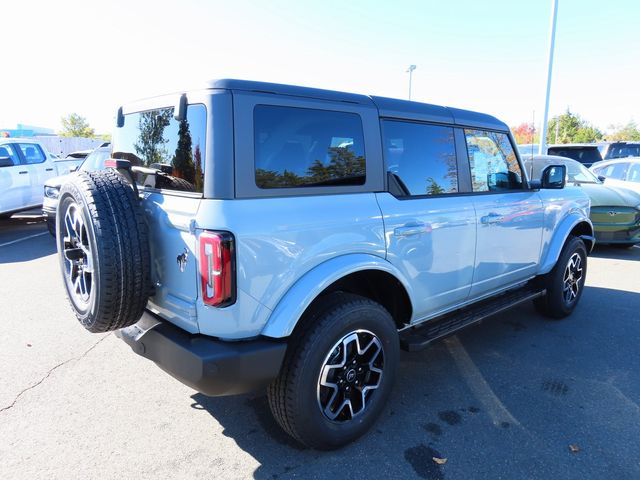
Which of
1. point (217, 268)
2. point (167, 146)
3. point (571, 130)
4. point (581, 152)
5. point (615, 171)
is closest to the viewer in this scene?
point (217, 268)

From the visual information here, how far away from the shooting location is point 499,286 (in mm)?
3936

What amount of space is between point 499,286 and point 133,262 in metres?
3.08

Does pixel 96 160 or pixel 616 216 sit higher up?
pixel 96 160

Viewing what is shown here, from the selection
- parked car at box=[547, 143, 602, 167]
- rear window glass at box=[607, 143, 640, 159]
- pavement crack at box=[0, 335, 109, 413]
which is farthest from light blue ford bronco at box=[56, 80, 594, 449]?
rear window glass at box=[607, 143, 640, 159]

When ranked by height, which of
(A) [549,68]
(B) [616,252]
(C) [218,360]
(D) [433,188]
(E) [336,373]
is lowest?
(B) [616,252]

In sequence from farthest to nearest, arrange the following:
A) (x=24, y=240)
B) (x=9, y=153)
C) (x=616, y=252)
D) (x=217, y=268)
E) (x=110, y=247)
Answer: (x=9, y=153), (x=24, y=240), (x=616, y=252), (x=110, y=247), (x=217, y=268)

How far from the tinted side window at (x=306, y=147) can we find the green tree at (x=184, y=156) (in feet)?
1.21

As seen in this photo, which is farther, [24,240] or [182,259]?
[24,240]

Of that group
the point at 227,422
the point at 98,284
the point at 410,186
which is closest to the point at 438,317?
the point at 410,186

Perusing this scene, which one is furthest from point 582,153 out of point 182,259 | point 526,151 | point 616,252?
point 182,259

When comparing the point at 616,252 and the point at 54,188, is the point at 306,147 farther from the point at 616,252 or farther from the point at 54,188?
the point at 616,252

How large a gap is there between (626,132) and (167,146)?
218ft

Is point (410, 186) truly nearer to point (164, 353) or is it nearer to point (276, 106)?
point (276, 106)

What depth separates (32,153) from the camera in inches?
396
